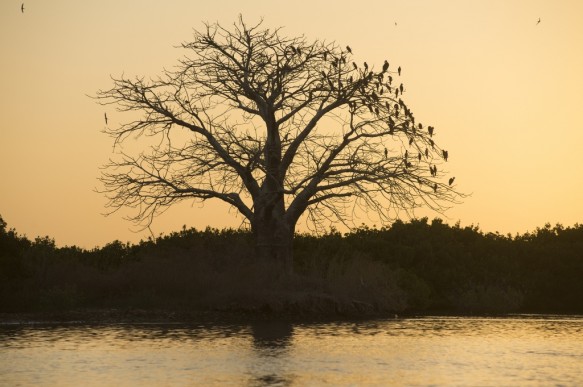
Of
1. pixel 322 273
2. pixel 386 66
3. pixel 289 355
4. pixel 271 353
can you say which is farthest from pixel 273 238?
pixel 289 355

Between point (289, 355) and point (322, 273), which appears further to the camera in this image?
point (322, 273)

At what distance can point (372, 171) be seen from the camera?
39.4m

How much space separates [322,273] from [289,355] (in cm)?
1481

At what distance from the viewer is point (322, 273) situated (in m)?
39.8

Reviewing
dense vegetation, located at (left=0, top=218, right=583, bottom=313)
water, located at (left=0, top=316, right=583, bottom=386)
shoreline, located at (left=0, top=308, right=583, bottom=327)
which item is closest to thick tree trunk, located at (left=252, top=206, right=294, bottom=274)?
dense vegetation, located at (left=0, top=218, right=583, bottom=313)

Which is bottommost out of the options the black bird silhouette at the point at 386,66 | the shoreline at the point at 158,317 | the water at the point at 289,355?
the water at the point at 289,355

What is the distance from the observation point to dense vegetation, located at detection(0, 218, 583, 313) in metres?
36.4

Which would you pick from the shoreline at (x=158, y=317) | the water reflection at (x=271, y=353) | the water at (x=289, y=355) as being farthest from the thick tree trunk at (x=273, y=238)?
the water at (x=289, y=355)

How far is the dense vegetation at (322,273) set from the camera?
36438 millimetres

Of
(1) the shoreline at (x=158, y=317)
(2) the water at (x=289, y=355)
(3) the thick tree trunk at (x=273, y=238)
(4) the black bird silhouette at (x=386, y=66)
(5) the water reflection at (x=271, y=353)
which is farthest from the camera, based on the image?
(3) the thick tree trunk at (x=273, y=238)

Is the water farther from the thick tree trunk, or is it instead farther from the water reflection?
the thick tree trunk

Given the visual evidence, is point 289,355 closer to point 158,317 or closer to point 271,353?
point 271,353

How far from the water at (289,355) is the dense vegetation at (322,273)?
11.5 feet

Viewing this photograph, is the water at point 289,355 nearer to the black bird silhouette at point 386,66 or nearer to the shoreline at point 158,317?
the shoreline at point 158,317
